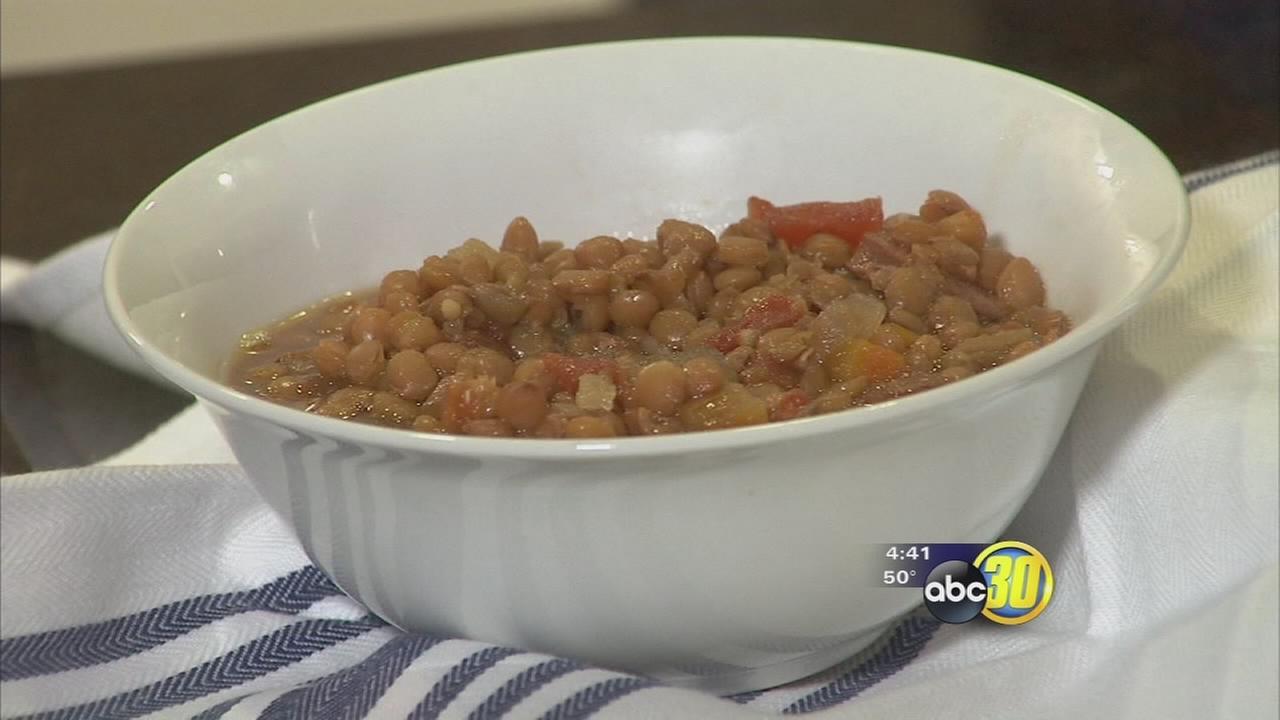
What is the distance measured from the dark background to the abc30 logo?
1.13 meters

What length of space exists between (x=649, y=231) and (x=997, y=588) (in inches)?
32.8

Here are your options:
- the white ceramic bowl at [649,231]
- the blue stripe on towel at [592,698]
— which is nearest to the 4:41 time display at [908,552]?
the white ceramic bowl at [649,231]

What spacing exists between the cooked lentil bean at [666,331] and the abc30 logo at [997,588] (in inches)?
7.5

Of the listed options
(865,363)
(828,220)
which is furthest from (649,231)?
(865,363)

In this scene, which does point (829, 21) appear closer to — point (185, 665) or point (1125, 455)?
point (1125, 455)

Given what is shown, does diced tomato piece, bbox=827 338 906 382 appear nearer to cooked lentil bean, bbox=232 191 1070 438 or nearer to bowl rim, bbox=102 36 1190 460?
cooked lentil bean, bbox=232 191 1070 438

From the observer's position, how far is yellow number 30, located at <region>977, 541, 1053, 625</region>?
57.4 inches

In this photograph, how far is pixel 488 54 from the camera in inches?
125

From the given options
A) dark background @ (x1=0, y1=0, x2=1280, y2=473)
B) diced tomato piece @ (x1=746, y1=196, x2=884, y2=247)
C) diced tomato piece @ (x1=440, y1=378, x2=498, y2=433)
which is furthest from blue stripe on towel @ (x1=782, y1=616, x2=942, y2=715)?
dark background @ (x1=0, y1=0, x2=1280, y2=473)

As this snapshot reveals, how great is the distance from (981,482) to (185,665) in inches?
33.5

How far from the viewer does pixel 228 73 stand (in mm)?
3291

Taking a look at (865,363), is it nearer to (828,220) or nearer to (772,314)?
(772,314)

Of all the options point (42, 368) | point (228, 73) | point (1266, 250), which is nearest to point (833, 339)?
point (1266, 250)

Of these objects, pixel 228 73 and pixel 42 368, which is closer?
pixel 42 368
